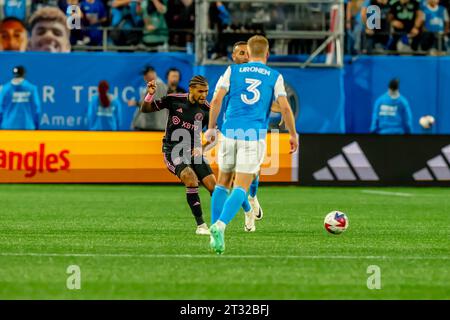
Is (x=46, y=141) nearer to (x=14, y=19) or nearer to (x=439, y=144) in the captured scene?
(x=14, y=19)

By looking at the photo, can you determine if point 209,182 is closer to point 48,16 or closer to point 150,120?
point 150,120

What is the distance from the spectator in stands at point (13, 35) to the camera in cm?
2708

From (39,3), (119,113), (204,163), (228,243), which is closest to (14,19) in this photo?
(39,3)

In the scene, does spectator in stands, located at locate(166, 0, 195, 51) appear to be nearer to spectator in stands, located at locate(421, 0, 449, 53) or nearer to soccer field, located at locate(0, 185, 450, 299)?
spectator in stands, located at locate(421, 0, 449, 53)

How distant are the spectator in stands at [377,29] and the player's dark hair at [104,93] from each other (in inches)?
233

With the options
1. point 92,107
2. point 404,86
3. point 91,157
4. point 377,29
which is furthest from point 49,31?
point 404,86

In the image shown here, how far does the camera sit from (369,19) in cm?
2736

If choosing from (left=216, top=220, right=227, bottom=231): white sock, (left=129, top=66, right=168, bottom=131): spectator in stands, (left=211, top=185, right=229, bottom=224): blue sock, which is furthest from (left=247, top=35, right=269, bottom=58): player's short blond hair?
(left=129, top=66, right=168, bottom=131): spectator in stands

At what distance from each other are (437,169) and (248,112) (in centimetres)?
1405

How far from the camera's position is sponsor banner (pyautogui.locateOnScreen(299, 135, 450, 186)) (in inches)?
991

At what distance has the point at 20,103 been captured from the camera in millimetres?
26797

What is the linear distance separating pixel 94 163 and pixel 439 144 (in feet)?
23.4

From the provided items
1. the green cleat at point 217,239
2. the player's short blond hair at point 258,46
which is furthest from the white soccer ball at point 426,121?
the green cleat at point 217,239

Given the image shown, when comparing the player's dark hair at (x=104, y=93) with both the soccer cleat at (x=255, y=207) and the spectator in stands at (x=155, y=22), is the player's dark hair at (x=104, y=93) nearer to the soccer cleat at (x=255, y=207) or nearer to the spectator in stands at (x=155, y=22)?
the spectator in stands at (x=155, y=22)
